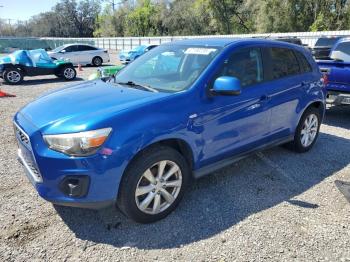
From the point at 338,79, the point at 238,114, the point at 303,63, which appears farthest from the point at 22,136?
the point at 338,79

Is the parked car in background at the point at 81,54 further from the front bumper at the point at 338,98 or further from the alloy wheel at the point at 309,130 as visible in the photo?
the alloy wheel at the point at 309,130

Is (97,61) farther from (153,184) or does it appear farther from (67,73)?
(153,184)

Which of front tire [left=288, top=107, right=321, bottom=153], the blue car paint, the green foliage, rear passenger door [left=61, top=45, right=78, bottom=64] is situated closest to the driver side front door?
front tire [left=288, top=107, right=321, bottom=153]

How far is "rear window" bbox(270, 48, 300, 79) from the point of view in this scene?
4.50 meters

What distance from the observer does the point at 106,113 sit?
2.99 meters

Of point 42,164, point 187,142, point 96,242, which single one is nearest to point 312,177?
point 187,142

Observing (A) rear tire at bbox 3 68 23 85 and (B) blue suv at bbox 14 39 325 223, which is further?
(A) rear tire at bbox 3 68 23 85

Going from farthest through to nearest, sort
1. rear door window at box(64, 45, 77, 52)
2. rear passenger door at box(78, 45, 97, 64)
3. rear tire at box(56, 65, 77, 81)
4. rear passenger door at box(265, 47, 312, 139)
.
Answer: rear passenger door at box(78, 45, 97, 64), rear door window at box(64, 45, 77, 52), rear tire at box(56, 65, 77, 81), rear passenger door at box(265, 47, 312, 139)

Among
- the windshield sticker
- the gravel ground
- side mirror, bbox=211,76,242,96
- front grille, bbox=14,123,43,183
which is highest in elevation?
the windshield sticker

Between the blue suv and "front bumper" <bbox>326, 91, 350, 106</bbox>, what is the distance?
242 cm

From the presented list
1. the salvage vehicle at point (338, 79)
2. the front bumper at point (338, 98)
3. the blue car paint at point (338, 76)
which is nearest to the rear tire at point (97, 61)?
the salvage vehicle at point (338, 79)

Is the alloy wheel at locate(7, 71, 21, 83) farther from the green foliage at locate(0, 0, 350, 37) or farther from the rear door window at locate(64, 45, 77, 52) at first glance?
the green foliage at locate(0, 0, 350, 37)

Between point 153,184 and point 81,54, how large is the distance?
1831cm

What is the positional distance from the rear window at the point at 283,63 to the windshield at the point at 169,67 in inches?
40.4
